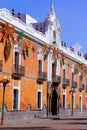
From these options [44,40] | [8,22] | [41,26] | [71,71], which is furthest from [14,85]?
[71,71]

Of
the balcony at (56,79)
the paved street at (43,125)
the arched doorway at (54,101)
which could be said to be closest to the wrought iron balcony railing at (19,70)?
the paved street at (43,125)

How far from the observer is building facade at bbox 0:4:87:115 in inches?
1126

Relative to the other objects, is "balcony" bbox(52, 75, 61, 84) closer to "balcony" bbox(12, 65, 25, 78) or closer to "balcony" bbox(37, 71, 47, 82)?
"balcony" bbox(37, 71, 47, 82)

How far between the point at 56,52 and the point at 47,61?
101 inches

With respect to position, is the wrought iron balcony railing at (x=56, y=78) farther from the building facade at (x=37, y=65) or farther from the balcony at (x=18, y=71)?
the balcony at (x=18, y=71)

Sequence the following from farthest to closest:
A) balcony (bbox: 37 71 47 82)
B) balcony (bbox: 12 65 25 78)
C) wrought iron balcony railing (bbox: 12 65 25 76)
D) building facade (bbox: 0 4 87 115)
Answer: balcony (bbox: 37 71 47 82)
wrought iron balcony railing (bbox: 12 65 25 76)
balcony (bbox: 12 65 25 78)
building facade (bbox: 0 4 87 115)

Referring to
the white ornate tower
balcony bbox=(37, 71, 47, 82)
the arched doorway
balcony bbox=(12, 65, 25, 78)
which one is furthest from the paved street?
the white ornate tower

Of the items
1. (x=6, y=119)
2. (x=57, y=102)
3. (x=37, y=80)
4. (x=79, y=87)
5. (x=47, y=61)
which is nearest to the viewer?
(x=6, y=119)

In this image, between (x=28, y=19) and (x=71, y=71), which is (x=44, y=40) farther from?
Result: (x=71, y=71)

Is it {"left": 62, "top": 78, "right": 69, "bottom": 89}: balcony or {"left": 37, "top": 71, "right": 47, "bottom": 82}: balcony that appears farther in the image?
{"left": 62, "top": 78, "right": 69, "bottom": 89}: balcony

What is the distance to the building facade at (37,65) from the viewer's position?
2859cm

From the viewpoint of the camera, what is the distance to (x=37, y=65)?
34.3m

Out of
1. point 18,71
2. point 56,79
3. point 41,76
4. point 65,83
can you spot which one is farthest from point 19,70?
point 65,83

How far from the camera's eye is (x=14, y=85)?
2953 centimetres
